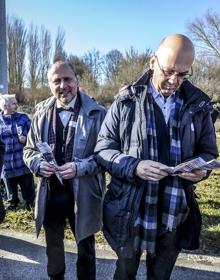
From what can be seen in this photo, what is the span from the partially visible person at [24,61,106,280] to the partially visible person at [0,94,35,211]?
6.71ft

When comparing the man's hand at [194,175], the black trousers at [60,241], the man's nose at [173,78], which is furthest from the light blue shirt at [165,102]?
the black trousers at [60,241]

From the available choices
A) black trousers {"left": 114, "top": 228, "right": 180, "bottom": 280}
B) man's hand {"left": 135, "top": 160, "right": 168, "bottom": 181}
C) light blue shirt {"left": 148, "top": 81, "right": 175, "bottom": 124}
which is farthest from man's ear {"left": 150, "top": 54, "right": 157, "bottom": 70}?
black trousers {"left": 114, "top": 228, "right": 180, "bottom": 280}

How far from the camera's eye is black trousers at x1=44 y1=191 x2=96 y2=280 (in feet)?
9.04

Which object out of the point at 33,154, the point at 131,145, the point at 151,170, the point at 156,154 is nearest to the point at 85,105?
the point at 33,154

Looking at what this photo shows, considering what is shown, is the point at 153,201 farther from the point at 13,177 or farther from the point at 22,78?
the point at 22,78

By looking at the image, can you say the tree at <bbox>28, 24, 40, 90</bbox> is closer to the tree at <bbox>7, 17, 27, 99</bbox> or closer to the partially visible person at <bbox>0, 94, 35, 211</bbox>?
the tree at <bbox>7, 17, 27, 99</bbox>

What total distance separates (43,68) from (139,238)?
28574 millimetres

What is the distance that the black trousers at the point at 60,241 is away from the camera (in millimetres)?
2754

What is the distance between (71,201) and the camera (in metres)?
2.76

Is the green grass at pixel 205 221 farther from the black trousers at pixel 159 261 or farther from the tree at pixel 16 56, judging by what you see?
the tree at pixel 16 56

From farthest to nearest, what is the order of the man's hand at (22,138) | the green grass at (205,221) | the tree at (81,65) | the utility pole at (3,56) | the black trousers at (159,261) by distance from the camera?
1. the tree at (81,65)
2. the utility pole at (3,56)
3. the man's hand at (22,138)
4. the green grass at (205,221)
5. the black trousers at (159,261)

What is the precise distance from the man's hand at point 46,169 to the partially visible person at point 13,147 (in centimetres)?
231

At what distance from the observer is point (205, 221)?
4.36 meters

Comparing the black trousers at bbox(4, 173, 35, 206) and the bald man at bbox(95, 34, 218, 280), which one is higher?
the bald man at bbox(95, 34, 218, 280)
